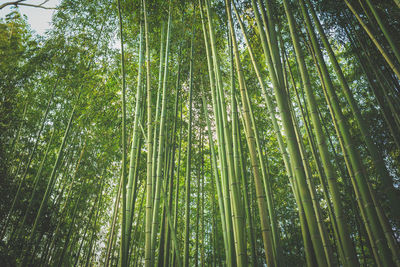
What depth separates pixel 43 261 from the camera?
13.9 ft

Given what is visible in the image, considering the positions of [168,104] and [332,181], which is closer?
[332,181]

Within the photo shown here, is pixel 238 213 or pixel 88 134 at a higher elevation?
pixel 88 134

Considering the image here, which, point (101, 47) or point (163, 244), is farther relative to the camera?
point (101, 47)

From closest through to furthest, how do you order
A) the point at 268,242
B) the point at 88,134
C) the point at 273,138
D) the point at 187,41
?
the point at 268,242 → the point at 187,41 → the point at 88,134 → the point at 273,138

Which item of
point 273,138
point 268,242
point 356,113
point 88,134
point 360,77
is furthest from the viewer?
point 273,138

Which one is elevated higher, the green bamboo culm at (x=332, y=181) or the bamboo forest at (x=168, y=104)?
the bamboo forest at (x=168, y=104)

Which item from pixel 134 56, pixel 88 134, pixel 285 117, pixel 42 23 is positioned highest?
pixel 42 23

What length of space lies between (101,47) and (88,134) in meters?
1.98

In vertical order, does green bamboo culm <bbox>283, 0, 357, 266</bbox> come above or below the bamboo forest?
below

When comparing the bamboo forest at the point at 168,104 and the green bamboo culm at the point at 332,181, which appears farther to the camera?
the bamboo forest at the point at 168,104

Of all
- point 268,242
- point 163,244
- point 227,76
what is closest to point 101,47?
point 227,76

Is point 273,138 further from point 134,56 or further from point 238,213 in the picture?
point 238,213

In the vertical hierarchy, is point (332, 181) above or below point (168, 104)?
below

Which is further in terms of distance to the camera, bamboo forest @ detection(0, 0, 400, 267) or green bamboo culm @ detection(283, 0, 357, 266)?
bamboo forest @ detection(0, 0, 400, 267)
